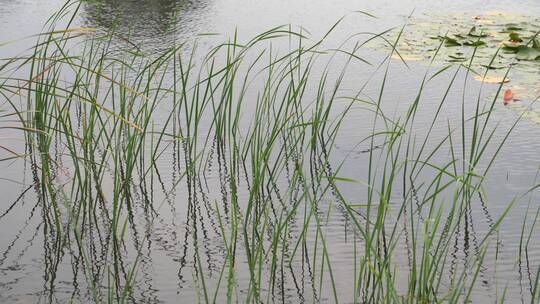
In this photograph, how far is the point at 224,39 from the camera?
5.17 meters

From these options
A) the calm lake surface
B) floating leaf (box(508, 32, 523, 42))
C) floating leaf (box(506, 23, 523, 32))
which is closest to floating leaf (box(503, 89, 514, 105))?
the calm lake surface

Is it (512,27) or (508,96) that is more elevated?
(512,27)

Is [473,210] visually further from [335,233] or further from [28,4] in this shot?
[28,4]

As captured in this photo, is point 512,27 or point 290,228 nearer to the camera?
point 290,228

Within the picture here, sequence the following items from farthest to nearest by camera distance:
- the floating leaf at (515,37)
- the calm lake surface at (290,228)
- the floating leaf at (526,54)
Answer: the floating leaf at (515,37), the floating leaf at (526,54), the calm lake surface at (290,228)

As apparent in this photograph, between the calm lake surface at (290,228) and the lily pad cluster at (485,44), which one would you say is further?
the lily pad cluster at (485,44)

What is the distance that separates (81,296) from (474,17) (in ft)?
15.3

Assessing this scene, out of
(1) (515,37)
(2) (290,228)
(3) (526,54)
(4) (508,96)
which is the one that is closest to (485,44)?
(1) (515,37)

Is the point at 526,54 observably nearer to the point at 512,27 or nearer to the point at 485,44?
the point at 485,44

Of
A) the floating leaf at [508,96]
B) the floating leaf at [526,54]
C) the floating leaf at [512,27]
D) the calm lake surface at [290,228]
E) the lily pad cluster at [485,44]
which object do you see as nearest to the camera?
the calm lake surface at [290,228]

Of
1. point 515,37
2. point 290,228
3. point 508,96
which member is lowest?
point 290,228

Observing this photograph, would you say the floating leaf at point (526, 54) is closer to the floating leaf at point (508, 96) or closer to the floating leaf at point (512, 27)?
the floating leaf at point (512, 27)

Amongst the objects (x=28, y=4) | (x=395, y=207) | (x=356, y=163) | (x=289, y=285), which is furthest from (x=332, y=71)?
(x=28, y=4)

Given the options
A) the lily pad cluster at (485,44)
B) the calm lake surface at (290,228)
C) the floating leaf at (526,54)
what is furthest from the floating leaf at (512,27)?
the calm lake surface at (290,228)
